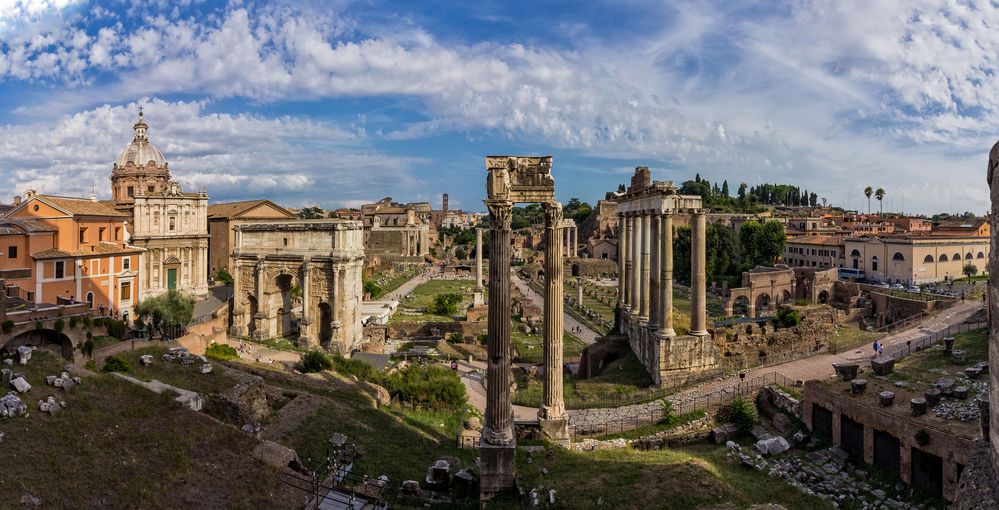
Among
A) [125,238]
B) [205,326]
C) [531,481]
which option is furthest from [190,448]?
[125,238]

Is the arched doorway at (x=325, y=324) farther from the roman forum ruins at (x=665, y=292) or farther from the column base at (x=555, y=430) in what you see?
the column base at (x=555, y=430)

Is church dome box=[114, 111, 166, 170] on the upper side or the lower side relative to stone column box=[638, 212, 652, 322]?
upper

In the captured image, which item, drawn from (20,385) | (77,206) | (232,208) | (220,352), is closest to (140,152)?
(232,208)

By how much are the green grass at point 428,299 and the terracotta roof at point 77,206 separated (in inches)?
852

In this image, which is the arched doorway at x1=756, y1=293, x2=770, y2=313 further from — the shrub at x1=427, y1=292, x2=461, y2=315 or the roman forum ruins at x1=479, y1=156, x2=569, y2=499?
the roman forum ruins at x1=479, y1=156, x2=569, y2=499

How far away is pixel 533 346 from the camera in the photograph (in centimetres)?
3900

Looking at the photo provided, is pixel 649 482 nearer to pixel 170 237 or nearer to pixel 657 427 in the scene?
pixel 657 427

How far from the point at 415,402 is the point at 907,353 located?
1998cm

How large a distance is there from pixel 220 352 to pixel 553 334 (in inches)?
725

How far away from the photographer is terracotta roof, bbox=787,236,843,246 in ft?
211

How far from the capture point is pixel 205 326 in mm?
30938

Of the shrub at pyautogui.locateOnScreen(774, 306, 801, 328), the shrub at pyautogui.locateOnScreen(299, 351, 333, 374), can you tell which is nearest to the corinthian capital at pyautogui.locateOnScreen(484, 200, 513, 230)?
the shrub at pyautogui.locateOnScreen(299, 351, 333, 374)

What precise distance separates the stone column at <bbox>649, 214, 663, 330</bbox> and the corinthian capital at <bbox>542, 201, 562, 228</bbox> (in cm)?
966

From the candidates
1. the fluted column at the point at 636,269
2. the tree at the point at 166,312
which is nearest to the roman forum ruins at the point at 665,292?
the fluted column at the point at 636,269
